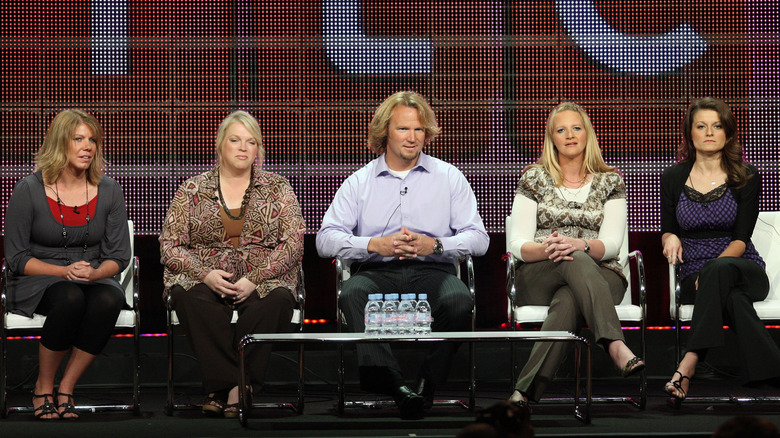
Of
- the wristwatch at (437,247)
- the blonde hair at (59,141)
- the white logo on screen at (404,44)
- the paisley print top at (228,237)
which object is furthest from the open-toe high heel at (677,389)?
the blonde hair at (59,141)

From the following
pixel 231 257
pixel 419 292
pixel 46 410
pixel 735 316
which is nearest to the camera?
pixel 46 410

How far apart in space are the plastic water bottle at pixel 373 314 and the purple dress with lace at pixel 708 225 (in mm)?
1623

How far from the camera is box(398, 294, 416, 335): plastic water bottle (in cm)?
383

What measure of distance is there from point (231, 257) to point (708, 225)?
7.54 feet

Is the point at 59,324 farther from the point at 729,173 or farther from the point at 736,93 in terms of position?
the point at 736,93

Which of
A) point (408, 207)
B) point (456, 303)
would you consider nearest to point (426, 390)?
point (456, 303)

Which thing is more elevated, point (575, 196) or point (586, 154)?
point (586, 154)

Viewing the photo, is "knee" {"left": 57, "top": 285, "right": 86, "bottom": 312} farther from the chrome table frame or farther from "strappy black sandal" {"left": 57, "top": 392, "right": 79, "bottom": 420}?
the chrome table frame

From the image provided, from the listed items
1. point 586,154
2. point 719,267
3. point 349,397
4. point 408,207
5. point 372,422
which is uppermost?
point 586,154

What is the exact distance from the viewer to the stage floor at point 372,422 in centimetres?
367

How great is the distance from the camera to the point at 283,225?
4508 mm

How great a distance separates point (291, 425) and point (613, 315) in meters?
1.44

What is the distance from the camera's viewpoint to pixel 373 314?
Answer: 12.7 feet

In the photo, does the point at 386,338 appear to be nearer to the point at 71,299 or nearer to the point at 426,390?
the point at 426,390
